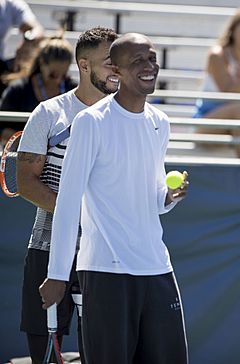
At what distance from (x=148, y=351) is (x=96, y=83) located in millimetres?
1285

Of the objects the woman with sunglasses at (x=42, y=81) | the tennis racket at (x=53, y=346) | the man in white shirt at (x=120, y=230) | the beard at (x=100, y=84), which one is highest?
the woman with sunglasses at (x=42, y=81)

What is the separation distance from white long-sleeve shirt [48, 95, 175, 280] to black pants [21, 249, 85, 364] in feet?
2.11

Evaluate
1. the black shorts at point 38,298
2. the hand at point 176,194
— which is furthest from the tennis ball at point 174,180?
the black shorts at point 38,298

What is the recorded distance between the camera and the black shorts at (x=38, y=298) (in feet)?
14.2

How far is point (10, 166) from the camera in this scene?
4.61 meters

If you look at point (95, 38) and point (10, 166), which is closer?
point (95, 38)

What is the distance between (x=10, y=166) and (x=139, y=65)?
47.5 inches

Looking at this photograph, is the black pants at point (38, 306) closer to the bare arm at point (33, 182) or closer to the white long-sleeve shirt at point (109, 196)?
the bare arm at point (33, 182)

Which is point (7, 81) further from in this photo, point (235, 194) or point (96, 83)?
point (96, 83)

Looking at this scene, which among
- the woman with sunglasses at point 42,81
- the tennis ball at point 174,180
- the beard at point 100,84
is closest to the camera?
the tennis ball at point 174,180

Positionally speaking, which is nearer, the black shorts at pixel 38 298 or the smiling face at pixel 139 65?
the smiling face at pixel 139 65

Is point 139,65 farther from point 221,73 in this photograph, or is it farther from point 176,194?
point 221,73

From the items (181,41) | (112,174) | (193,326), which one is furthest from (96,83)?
(181,41)

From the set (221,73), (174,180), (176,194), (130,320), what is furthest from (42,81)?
(130,320)
